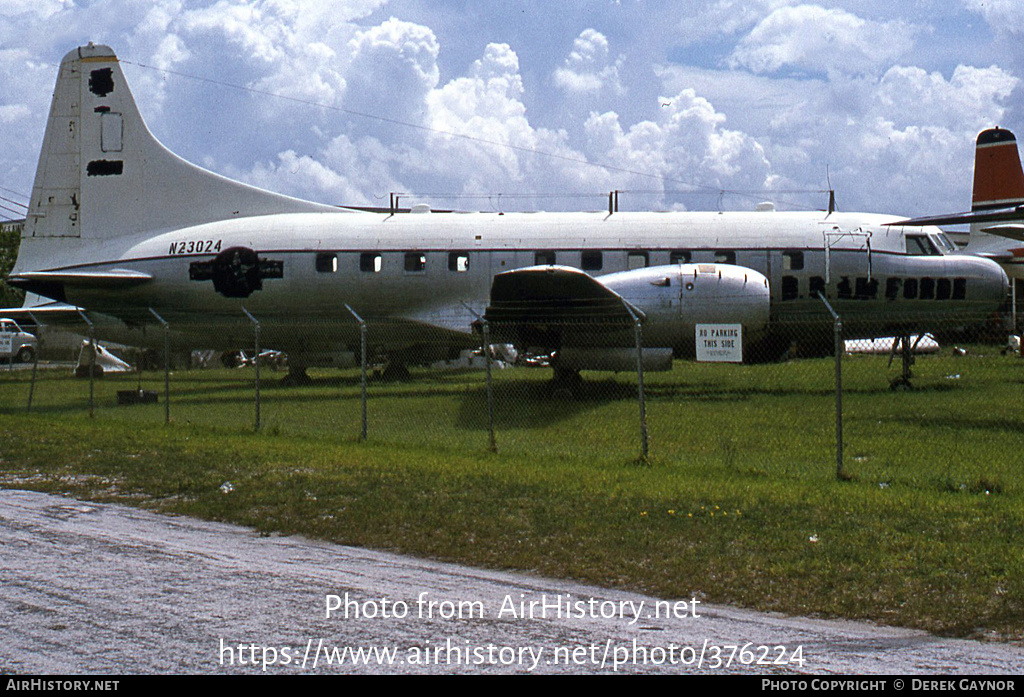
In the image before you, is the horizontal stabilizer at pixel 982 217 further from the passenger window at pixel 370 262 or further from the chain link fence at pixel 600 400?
the passenger window at pixel 370 262

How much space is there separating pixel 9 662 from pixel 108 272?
72.6 ft

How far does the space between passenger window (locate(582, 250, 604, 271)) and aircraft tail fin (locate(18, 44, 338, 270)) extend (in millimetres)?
8157

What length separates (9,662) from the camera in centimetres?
555

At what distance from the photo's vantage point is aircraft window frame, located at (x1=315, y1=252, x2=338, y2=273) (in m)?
25.4

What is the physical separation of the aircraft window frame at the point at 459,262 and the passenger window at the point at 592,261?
9.37 ft

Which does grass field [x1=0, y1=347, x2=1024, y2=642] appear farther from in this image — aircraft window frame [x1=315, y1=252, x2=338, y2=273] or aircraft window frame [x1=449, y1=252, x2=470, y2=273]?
aircraft window frame [x1=315, y1=252, x2=338, y2=273]

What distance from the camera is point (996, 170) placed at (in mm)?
40719

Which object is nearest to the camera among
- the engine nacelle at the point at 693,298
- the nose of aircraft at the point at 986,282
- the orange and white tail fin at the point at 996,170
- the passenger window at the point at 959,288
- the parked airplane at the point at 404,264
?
the engine nacelle at the point at 693,298

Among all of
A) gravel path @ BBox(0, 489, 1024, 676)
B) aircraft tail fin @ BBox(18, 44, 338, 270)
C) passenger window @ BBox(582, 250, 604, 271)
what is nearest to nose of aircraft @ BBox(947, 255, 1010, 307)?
passenger window @ BBox(582, 250, 604, 271)

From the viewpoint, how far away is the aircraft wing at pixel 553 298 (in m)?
19.8

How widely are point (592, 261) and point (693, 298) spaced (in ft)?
11.5

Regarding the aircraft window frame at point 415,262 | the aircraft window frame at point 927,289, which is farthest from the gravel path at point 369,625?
the aircraft window frame at point 927,289

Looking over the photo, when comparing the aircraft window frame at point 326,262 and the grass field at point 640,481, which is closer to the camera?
the grass field at point 640,481

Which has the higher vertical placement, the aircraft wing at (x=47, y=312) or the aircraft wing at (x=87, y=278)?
the aircraft wing at (x=87, y=278)
